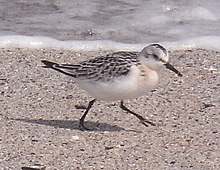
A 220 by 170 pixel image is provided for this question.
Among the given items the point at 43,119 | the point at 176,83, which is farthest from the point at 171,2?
the point at 43,119

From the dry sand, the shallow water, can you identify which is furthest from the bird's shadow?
the shallow water

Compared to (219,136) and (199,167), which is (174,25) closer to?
(219,136)

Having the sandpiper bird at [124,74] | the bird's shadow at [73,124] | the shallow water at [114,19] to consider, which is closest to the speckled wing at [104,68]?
the sandpiper bird at [124,74]

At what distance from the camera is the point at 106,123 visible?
539 cm

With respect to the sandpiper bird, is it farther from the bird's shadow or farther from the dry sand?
the dry sand

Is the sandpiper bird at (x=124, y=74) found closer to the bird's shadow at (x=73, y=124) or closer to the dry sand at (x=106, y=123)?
the bird's shadow at (x=73, y=124)

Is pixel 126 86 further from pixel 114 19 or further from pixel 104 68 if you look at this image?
pixel 114 19

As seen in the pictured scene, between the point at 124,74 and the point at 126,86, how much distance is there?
8 cm

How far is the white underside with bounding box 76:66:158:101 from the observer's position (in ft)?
16.5

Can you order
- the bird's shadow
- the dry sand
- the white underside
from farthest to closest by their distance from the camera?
the bird's shadow, the white underside, the dry sand

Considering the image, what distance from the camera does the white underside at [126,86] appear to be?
199 inches

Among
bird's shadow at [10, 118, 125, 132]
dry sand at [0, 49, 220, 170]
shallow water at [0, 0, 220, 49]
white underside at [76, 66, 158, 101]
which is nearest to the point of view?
dry sand at [0, 49, 220, 170]

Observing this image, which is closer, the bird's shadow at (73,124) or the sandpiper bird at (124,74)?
the sandpiper bird at (124,74)

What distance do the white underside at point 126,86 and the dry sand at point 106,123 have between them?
25cm
